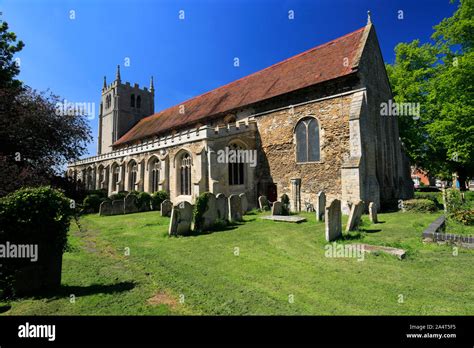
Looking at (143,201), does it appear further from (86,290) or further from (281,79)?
(281,79)

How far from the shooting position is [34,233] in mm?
4176

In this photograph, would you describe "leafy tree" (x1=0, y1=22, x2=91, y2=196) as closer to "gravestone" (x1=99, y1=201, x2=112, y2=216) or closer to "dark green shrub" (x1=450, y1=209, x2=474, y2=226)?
"gravestone" (x1=99, y1=201, x2=112, y2=216)

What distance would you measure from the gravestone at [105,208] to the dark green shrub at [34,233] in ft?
38.6

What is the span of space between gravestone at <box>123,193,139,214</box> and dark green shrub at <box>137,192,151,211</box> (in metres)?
0.27

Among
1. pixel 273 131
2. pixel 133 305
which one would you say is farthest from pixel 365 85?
pixel 133 305

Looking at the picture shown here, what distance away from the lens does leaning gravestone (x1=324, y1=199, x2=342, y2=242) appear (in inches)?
288

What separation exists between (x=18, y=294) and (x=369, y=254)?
740 centimetres

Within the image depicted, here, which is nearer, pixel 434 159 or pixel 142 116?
pixel 434 159

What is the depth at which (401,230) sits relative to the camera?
28.0ft

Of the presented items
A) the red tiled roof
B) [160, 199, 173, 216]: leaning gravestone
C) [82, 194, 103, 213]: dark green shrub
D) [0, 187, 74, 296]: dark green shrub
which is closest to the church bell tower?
the red tiled roof

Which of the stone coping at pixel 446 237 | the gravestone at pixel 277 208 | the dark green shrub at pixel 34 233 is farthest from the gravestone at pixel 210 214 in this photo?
the stone coping at pixel 446 237

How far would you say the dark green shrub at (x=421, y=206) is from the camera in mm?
12352
